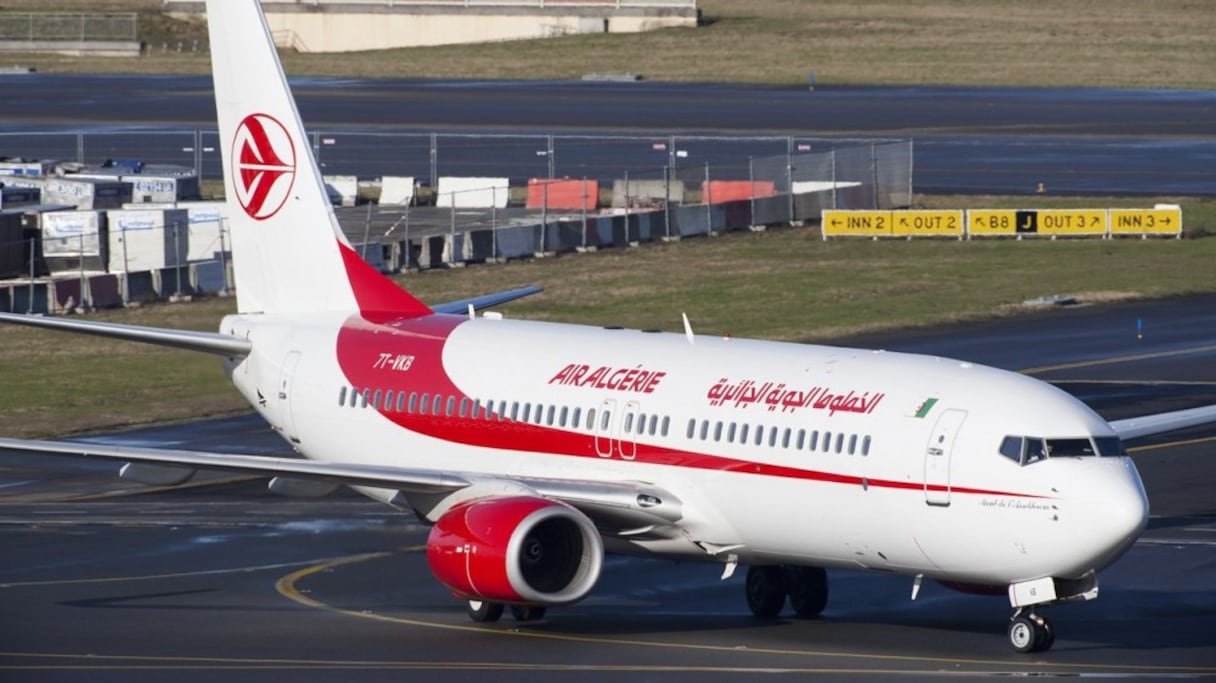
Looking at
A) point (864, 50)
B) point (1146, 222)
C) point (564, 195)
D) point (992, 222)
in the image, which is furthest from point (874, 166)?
point (864, 50)

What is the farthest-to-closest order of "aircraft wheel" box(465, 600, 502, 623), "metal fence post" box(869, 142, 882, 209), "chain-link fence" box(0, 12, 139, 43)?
"chain-link fence" box(0, 12, 139, 43) < "metal fence post" box(869, 142, 882, 209) < "aircraft wheel" box(465, 600, 502, 623)

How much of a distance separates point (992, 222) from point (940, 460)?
54152mm

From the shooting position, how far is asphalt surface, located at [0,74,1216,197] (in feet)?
336

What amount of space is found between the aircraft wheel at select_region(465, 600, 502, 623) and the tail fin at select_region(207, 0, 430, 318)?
7.81 m

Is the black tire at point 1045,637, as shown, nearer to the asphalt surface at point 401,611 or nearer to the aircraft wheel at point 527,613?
the asphalt surface at point 401,611

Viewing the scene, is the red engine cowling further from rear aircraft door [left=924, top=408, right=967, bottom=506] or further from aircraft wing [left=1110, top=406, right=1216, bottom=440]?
aircraft wing [left=1110, top=406, right=1216, bottom=440]

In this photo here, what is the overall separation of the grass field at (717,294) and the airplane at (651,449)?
1542 centimetres

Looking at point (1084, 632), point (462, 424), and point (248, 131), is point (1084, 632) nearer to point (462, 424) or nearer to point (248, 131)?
point (462, 424)

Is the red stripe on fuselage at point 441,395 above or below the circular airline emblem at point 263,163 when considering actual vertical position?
below

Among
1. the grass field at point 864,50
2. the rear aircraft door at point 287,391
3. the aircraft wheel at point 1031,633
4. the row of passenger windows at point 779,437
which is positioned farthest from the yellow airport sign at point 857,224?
the grass field at point 864,50

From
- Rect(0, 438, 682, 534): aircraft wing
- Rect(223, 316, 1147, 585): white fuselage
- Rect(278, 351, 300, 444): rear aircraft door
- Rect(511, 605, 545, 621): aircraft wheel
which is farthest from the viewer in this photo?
Rect(278, 351, 300, 444): rear aircraft door

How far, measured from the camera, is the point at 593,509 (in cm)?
3191

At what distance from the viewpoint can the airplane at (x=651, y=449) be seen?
1141 inches

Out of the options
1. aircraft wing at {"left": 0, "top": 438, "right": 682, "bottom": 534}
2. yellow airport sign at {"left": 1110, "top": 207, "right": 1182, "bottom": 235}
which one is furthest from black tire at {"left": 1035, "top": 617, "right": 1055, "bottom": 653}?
yellow airport sign at {"left": 1110, "top": 207, "right": 1182, "bottom": 235}
